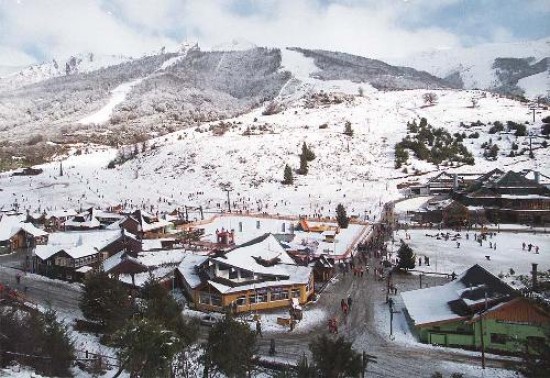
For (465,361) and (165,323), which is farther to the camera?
(465,361)

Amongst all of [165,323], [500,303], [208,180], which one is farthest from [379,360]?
[208,180]

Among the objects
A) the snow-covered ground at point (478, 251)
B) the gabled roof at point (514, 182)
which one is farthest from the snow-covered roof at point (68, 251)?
the gabled roof at point (514, 182)

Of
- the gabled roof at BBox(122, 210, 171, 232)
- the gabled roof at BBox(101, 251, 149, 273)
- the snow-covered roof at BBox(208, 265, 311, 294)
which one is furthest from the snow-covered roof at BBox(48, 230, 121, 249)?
the snow-covered roof at BBox(208, 265, 311, 294)

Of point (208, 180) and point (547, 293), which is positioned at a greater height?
point (208, 180)

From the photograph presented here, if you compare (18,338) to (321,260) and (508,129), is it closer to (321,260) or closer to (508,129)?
(321,260)

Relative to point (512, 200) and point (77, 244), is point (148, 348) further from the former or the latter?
point (512, 200)

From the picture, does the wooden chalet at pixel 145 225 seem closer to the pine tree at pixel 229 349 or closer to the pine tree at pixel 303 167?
the pine tree at pixel 303 167

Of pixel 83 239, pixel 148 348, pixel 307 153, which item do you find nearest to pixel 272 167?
pixel 307 153
